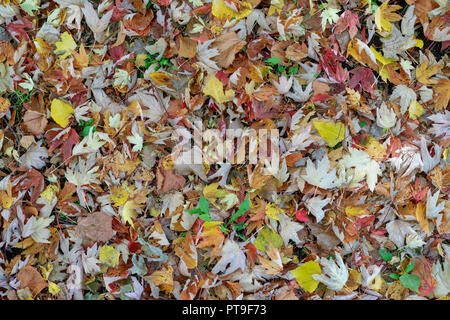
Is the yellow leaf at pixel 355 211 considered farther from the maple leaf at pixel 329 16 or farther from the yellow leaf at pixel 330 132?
the maple leaf at pixel 329 16

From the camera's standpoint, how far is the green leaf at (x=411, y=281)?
4.50 feet

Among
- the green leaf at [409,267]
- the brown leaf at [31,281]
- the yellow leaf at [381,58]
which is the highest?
the yellow leaf at [381,58]

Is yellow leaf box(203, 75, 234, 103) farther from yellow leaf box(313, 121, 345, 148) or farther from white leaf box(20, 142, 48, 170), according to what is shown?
white leaf box(20, 142, 48, 170)

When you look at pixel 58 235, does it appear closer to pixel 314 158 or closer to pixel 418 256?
pixel 314 158

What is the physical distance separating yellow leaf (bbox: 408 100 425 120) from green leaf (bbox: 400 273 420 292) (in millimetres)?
579

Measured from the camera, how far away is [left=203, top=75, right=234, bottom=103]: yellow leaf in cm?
140

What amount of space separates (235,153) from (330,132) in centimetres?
35

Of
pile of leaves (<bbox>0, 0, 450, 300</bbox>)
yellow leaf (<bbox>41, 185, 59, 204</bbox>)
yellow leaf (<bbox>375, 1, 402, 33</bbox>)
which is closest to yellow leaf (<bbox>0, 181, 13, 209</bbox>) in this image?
pile of leaves (<bbox>0, 0, 450, 300</bbox>)

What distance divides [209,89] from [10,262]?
98cm

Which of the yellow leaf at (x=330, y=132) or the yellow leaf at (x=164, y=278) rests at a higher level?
the yellow leaf at (x=330, y=132)

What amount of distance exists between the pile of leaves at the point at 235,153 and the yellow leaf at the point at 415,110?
0.04ft

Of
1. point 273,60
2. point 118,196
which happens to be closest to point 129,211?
point 118,196

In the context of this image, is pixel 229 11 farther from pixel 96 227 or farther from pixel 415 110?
pixel 96 227

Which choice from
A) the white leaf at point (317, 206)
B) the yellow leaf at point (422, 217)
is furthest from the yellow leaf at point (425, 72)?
the white leaf at point (317, 206)
